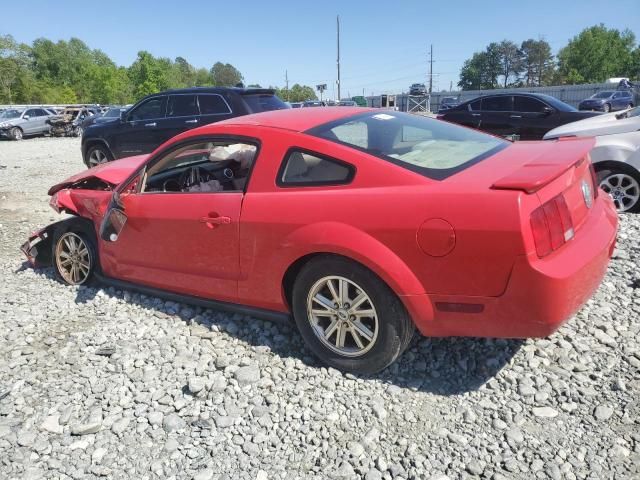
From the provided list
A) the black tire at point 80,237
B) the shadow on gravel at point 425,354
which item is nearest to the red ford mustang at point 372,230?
the shadow on gravel at point 425,354

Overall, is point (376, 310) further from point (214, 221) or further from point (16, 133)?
point (16, 133)

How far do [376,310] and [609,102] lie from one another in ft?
107

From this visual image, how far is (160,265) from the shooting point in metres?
3.88

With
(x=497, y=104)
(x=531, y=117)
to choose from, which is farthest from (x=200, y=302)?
(x=497, y=104)

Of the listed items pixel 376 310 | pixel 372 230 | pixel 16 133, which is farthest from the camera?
pixel 16 133

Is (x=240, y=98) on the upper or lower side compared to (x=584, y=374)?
upper

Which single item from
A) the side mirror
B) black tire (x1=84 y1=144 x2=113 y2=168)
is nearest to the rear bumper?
the side mirror

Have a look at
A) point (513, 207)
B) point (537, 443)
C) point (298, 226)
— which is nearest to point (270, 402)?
point (298, 226)

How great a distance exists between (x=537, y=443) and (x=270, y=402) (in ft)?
4.62

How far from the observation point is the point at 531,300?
2.42m

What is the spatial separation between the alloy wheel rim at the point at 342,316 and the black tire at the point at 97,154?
8866 millimetres

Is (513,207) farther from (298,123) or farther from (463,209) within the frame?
(298,123)

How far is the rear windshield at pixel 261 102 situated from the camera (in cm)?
873

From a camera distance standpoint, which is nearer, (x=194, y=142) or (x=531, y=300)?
(x=531, y=300)
